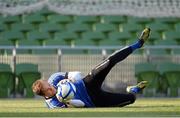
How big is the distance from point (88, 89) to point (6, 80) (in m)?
5.50

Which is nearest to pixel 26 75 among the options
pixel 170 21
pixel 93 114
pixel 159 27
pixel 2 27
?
pixel 2 27

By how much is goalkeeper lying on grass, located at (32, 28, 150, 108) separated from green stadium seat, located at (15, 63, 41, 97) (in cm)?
528

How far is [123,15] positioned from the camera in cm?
1845

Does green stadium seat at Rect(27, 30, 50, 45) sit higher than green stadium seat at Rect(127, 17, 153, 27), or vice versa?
green stadium seat at Rect(127, 17, 153, 27)

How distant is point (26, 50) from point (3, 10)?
4.66 metres

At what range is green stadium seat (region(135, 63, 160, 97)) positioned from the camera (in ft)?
45.7

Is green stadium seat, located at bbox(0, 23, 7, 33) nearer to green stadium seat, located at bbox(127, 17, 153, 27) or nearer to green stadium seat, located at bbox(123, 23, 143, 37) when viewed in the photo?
green stadium seat, located at bbox(123, 23, 143, 37)

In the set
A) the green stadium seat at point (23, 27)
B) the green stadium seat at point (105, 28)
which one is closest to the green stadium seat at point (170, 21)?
the green stadium seat at point (105, 28)

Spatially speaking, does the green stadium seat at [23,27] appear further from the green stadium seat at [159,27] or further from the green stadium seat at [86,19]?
the green stadium seat at [159,27]

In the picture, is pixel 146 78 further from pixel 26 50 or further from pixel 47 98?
pixel 47 98

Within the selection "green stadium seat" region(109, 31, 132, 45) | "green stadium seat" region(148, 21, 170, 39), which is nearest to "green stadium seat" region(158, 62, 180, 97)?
"green stadium seat" region(109, 31, 132, 45)

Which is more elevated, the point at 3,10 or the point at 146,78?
the point at 3,10

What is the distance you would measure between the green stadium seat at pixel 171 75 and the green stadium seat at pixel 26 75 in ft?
8.42

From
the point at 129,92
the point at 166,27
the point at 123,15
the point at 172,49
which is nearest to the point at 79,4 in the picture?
the point at 123,15
